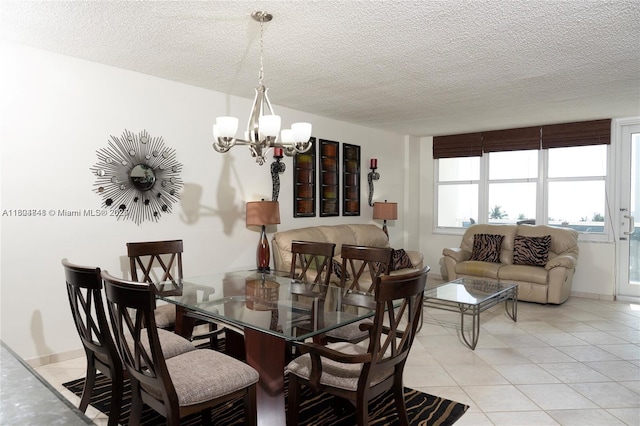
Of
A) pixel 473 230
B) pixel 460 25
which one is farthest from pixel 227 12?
pixel 473 230

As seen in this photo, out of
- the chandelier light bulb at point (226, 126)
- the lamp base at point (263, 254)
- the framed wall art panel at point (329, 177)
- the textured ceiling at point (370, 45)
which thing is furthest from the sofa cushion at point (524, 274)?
the chandelier light bulb at point (226, 126)

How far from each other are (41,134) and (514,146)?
5852mm

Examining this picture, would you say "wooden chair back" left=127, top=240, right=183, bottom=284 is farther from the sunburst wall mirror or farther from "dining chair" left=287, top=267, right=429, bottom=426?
"dining chair" left=287, top=267, right=429, bottom=426

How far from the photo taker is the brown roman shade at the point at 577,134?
548 cm

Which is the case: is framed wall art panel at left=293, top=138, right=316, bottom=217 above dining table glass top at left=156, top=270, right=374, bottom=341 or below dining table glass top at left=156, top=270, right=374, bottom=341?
above

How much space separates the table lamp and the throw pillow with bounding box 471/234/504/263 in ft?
10.3

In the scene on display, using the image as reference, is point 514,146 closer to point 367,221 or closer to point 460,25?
point 367,221

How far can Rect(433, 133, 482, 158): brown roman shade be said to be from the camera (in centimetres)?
655

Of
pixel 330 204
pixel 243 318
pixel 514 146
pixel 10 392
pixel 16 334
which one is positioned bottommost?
pixel 16 334

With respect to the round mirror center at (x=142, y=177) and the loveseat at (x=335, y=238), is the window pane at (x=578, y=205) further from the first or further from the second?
the round mirror center at (x=142, y=177)

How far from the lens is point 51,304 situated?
3229 mm

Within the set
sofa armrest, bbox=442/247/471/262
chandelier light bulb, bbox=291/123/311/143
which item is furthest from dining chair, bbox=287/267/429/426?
sofa armrest, bbox=442/247/471/262

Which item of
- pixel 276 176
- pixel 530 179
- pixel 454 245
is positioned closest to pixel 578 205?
pixel 530 179

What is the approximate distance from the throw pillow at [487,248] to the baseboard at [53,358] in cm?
488
